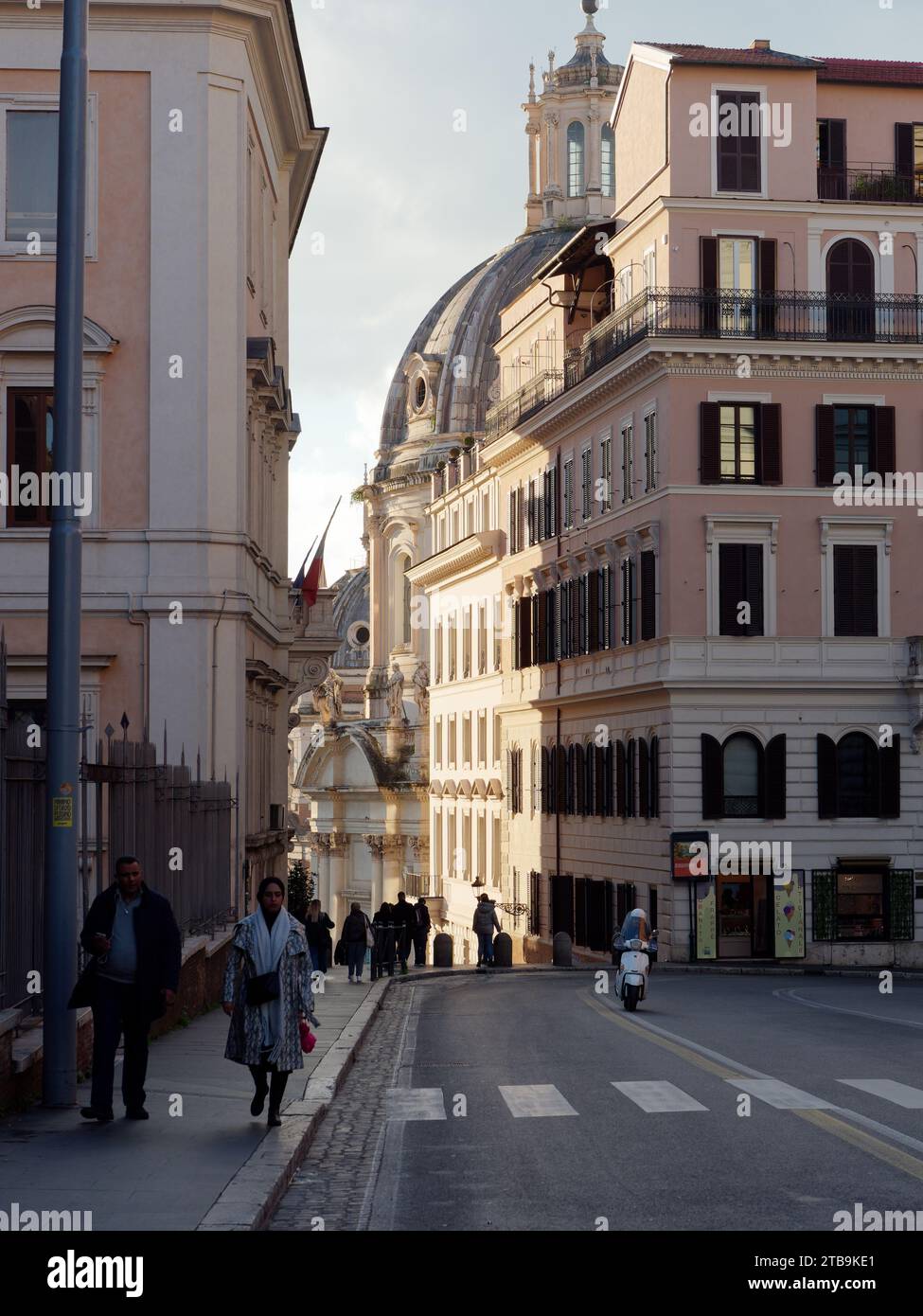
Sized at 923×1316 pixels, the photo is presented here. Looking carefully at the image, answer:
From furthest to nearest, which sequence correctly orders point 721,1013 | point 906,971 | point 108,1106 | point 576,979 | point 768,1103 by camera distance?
point 906,971 < point 576,979 < point 721,1013 < point 768,1103 < point 108,1106

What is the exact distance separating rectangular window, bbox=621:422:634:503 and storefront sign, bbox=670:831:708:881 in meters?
8.96

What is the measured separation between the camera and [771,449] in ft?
157

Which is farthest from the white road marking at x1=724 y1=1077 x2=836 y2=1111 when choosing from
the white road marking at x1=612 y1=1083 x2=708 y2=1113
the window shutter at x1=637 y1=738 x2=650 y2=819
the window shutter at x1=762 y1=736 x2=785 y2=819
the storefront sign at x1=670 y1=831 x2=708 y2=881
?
the window shutter at x1=637 y1=738 x2=650 y2=819

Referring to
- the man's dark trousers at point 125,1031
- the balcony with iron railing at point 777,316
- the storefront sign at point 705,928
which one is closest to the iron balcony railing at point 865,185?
the balcony with iron railing at point 777,316

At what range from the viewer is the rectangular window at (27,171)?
96.0ft

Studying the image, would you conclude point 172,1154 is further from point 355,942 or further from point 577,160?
point 577,160

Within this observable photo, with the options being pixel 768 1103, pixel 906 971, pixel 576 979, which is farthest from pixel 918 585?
pixel 768 1103

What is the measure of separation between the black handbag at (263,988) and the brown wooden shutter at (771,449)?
116 feet

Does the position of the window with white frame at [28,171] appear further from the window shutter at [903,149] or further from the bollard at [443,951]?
the window shutter at [903,149]

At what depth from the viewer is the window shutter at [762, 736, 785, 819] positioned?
1857 inches

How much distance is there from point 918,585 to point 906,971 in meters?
8.67

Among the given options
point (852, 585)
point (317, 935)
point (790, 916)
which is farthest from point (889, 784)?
point (317, 935)

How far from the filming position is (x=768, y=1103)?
16.0 meters
